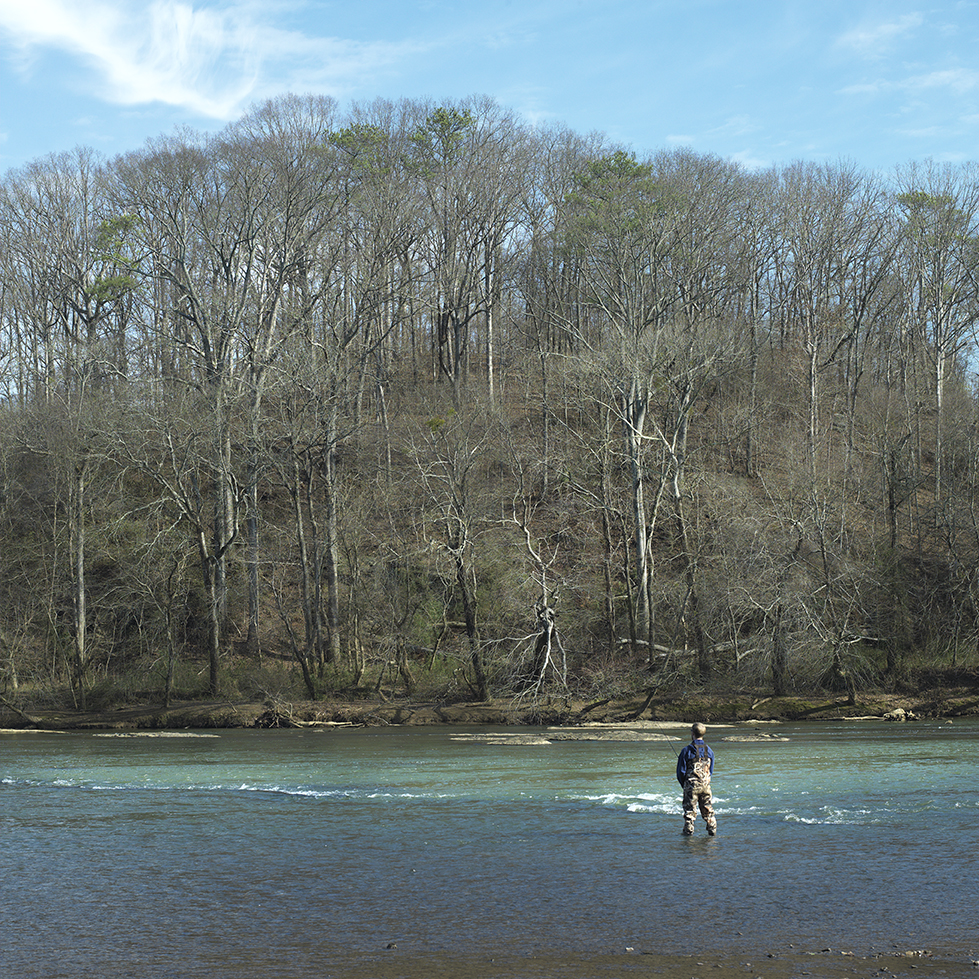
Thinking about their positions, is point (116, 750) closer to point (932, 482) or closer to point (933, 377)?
point (932, 482)

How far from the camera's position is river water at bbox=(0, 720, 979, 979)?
35.7ft

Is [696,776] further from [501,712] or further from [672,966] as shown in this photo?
[501,712]

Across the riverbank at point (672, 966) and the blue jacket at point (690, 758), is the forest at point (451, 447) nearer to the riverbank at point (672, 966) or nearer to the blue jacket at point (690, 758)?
the blue jacket at point (690, 758)

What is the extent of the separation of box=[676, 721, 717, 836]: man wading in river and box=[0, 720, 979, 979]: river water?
401 mm

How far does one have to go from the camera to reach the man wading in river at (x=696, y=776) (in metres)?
15.6

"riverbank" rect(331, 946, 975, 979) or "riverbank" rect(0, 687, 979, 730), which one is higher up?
"riverbank" rect(331, 946, 975, 979)

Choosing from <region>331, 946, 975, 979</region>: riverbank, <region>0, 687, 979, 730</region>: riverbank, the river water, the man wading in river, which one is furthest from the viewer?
<region>0, 687, 979, 730</region>: riverbank

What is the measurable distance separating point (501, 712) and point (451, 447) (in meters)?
11.7

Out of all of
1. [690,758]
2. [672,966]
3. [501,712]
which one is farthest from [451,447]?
[672,966]

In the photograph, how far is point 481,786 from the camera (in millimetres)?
22219

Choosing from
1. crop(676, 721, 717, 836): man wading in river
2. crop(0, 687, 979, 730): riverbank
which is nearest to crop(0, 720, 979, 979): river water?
crop(676, 721, 717, 836): man wading in river

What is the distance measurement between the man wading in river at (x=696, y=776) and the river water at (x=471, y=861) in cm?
40

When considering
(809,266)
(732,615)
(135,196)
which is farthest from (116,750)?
(809,266)

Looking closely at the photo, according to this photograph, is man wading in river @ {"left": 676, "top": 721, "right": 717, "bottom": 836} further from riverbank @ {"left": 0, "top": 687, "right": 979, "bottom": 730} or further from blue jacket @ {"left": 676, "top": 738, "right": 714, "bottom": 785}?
riverbank @ {"left": 0, "top": 687, "right": 979, "bottom": 730}
